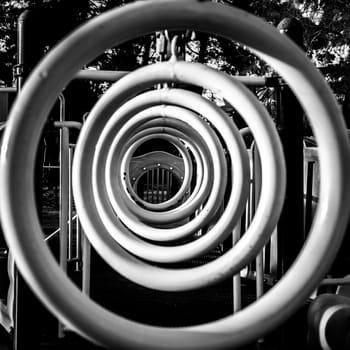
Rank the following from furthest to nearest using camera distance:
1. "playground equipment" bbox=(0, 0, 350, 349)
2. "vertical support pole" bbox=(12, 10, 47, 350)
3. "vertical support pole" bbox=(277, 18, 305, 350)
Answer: "vertical support pole" bbox=(277, 18, 305, 350), "vertical support pole" bbox=(12, 10, 47, 350), "playground equipment" bbox=(0, 0, 350, 349)

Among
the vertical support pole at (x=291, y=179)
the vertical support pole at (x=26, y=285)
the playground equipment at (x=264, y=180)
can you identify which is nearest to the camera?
the playground equipment at (x=264, y=180)

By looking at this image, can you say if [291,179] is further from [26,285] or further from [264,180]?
[264,180]

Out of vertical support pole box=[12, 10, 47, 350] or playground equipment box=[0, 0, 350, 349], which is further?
vertical support pole box=[12, 10, 47, 350]

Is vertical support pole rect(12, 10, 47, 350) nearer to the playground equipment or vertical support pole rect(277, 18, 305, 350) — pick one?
vertical support pole rect(277, 18, 305, 350)

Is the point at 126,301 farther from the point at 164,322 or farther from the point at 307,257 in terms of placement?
the point at 307,257

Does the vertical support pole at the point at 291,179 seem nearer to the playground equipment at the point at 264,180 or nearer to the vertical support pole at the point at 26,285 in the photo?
the vertical support pole at the point at 26,285

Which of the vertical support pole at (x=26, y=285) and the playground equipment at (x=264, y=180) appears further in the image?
the vertical support pole at (x=26, y=285)

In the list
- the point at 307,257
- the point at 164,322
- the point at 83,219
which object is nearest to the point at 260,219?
the point at 307,257

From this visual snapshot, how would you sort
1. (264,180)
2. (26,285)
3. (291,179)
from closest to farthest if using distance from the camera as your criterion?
(264,180) < (26,285) < (291,179)

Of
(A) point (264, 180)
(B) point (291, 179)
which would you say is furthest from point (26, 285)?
(A) point (264, 180)

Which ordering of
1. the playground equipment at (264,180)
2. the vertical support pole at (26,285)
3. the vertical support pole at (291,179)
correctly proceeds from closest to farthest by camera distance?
the playground equipment at (264,180)
the vertical support pole at (26,285)
the vertical support pole at (291,179)

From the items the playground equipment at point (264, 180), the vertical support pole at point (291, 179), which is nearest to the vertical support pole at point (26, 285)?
the vertical support pole at point (291, 179)

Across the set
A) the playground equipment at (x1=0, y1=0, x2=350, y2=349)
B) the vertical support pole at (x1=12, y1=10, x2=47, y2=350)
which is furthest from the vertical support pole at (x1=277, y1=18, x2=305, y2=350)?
the playground equipment at (x1=0, y1=0, x2=350, y2=349)

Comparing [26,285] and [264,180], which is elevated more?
[264,180]
